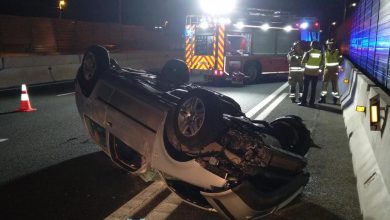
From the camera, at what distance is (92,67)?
4.49 metres

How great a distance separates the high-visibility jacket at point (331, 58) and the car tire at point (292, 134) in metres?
7.49

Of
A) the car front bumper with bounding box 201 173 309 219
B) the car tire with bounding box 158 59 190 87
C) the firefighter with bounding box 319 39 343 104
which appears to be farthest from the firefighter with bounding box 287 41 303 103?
the car front bumper with bounding box 201 173 309 219

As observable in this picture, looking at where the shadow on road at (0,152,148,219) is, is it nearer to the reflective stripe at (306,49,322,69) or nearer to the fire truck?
the reflective stripe at (306,49,322,69)

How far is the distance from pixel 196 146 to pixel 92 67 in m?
1.92

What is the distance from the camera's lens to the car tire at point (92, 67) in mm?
4395

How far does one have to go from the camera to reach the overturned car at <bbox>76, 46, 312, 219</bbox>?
3.17m

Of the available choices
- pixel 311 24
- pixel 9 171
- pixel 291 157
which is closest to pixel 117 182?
pixel 9 171

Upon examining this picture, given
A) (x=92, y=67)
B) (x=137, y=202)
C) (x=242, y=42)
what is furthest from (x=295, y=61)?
(x=137, y=202)

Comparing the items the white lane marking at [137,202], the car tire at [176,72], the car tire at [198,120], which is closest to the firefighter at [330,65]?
the car tire at [176,72]

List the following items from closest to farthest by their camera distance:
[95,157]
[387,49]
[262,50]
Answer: [95,157], [387,49], [262,50]

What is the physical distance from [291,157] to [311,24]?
53.1ft

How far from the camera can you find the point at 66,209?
3.76 metres

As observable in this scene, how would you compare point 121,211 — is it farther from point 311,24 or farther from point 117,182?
point 311,24

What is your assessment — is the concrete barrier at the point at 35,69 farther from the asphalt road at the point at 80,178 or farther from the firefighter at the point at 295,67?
the firefighter at the point at 295,67
